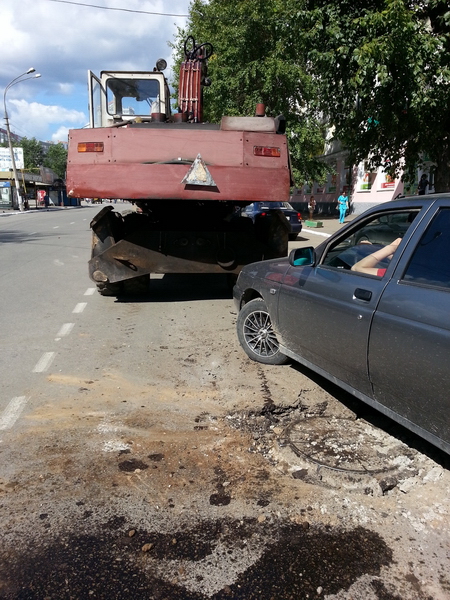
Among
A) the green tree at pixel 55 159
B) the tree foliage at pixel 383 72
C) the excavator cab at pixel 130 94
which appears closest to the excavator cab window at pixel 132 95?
the excavator cab at pixel 130 94

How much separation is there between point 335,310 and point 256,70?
2170 cm

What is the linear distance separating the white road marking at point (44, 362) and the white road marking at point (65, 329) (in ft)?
2.41

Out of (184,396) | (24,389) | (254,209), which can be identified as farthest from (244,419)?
(254,209)

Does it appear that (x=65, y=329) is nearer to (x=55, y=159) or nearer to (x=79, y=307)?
(x=79, y=307)

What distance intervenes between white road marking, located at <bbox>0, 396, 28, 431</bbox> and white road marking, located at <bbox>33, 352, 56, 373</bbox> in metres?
0.70

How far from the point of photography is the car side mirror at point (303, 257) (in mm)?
4195

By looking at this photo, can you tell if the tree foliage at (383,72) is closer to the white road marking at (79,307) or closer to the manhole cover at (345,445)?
the white road marking at (79,307)

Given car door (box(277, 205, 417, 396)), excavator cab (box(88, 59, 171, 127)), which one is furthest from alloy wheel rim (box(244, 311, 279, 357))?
excavator cab (box(88, 59, 171, 127))

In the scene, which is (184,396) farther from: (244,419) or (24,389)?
(24,389)

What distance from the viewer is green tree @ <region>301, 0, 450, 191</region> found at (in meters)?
8.51

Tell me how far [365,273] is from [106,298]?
18.7 ft

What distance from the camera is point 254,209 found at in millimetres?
17281

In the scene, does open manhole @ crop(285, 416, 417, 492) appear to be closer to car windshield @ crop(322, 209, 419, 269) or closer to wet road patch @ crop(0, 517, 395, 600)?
wet road patch @ crop(0, 517, 395, 600)

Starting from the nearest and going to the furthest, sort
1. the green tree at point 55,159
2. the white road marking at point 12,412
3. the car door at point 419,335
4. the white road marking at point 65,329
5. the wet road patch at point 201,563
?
the wet road patch at point 201,563 < the car door at point 419,335 < the white road marking at point 12,412 < the white road marking at point 65,329 < the green tree at point 55,159
